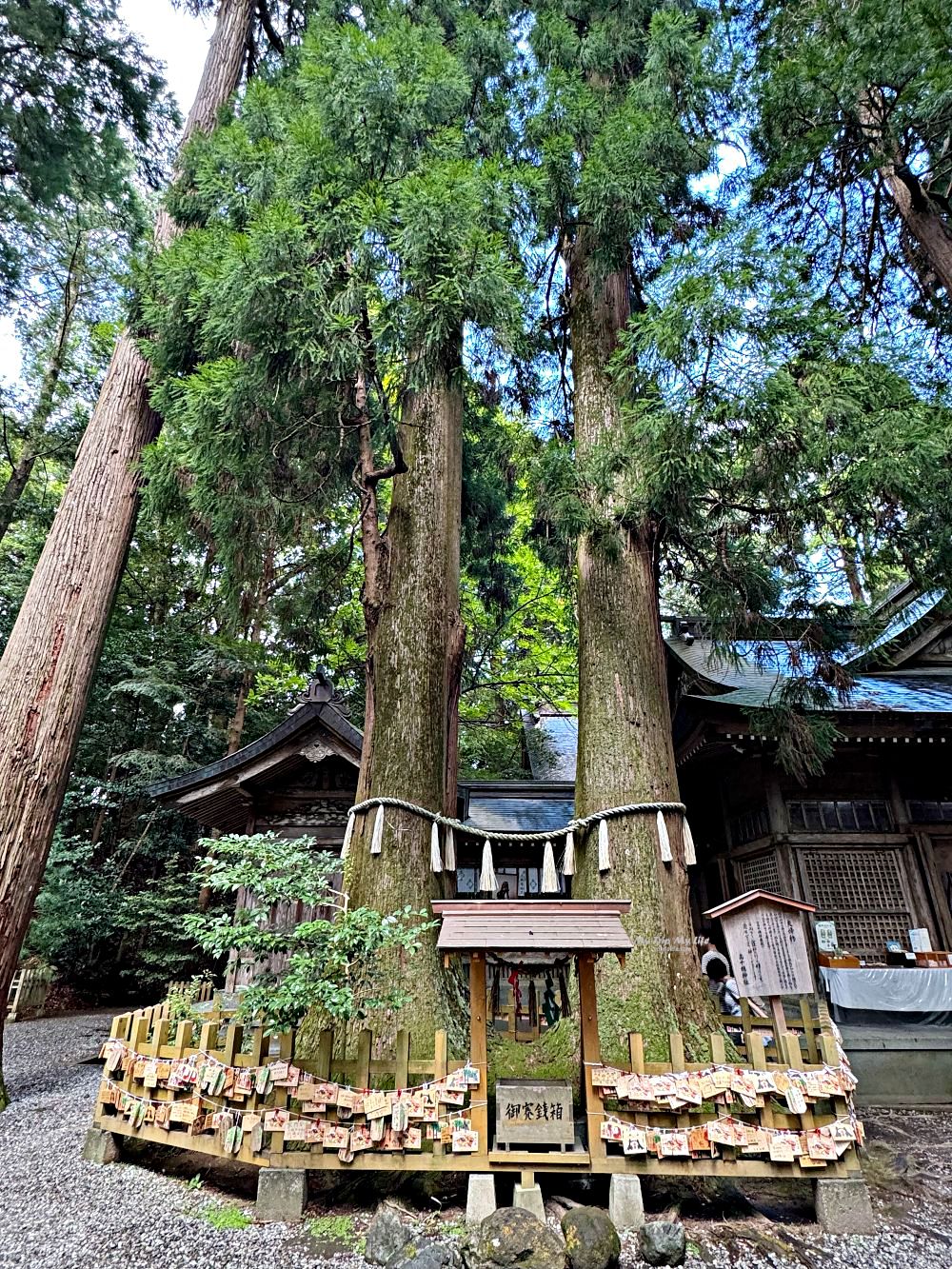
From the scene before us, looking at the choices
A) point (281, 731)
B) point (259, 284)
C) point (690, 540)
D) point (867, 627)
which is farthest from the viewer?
point (281, 731)

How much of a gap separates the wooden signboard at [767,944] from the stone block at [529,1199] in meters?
1.58

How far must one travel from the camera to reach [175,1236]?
9.04 feet

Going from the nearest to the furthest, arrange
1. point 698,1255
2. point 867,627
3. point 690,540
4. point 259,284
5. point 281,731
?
point 698,1255 < point 259,284 < point 690,540 < point 867,627 < point 281,731

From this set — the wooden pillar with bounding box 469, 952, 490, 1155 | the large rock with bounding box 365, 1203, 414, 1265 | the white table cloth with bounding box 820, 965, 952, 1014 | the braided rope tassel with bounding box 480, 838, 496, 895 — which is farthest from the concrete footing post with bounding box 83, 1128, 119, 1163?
the white table cloth with bounding box 820, 965, 952, 1014

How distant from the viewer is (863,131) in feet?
21.3

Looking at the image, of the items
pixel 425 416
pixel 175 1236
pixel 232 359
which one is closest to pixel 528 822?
pixel 425 416

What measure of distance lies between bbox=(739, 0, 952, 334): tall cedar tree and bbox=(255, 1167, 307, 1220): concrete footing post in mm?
7574

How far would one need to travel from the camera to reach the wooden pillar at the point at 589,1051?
2885mm

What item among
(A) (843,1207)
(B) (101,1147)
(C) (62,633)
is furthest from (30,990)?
(A) (843,1207)

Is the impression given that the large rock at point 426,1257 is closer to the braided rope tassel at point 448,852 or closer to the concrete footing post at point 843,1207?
the concrete footing post at point 843,1207

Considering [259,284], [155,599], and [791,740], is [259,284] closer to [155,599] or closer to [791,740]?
[791,740]

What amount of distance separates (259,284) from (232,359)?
73 centimetres

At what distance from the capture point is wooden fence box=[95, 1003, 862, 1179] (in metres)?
2.86

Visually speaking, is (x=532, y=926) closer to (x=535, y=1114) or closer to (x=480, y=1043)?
(x=480, y=1043)
